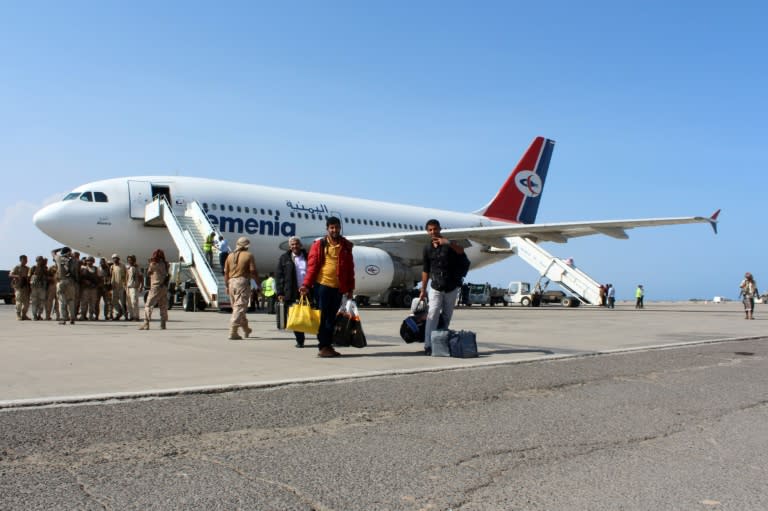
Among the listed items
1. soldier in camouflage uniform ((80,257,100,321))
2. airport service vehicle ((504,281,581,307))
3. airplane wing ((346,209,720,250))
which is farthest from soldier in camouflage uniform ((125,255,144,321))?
airport service vehicle ((504,281,581,307))

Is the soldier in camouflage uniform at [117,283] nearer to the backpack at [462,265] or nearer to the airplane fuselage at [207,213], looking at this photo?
the airplane fuselage at [207,213]

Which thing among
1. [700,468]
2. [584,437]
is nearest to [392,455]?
[584,437]

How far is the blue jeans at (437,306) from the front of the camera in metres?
7.78

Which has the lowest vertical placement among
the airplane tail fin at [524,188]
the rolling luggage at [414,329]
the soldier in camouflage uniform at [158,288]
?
the rolling luggage at [414,329]

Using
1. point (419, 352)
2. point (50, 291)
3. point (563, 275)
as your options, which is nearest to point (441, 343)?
point (419, 352)

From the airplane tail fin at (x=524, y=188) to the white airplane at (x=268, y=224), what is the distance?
5352 mm

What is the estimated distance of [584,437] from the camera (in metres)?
3.82

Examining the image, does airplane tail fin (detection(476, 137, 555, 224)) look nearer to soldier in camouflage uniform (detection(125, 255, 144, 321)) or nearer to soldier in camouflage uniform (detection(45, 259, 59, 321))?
soldier in camouflage uniform (detection(125, 255, 144, 321))

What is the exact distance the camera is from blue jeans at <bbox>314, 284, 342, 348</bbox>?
7.19 meters

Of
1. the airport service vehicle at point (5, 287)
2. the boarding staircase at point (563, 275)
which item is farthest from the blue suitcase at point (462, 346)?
the airport service vehicle at point (5, 287)

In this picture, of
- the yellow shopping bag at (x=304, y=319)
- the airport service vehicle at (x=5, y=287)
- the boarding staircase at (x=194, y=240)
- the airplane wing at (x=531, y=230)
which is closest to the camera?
the yellow shopping bag at (x=304, y=319)

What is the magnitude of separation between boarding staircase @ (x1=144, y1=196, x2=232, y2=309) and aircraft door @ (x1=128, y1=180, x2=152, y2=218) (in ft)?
0.51

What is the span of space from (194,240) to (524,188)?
20469 mm

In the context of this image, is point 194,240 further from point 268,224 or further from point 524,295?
point 524,295
